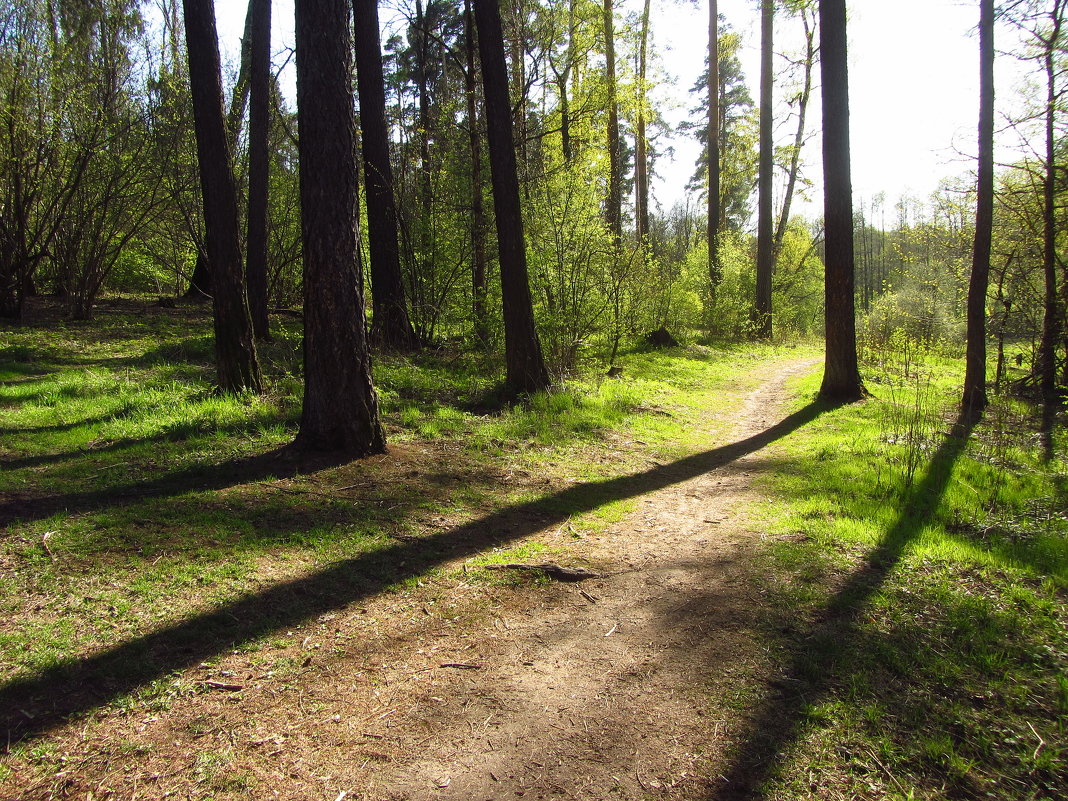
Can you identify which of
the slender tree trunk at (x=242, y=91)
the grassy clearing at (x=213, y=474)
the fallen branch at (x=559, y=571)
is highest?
the slender tree trunk at (x=242, y=91)

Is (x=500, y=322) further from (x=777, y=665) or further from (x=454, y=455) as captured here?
(x=777, y=665)

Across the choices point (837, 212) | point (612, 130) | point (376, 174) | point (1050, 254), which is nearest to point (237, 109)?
point (376, 174)

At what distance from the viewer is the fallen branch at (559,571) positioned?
4.22 m

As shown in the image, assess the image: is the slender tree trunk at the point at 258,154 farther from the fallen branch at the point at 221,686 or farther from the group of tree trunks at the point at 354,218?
the fallen branch at the point at 221,686

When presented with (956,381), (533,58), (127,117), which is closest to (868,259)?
(956,381)

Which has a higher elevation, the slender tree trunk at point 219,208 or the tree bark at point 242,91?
the tree bark at point 242,91

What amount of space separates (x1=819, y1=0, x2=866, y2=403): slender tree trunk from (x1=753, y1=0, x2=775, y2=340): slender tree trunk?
1177 cm

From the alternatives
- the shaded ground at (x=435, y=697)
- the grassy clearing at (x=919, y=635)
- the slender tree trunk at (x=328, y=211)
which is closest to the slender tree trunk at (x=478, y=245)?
the slender tree trunk at (x=328, y=211)

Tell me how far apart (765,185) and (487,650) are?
22.1 m

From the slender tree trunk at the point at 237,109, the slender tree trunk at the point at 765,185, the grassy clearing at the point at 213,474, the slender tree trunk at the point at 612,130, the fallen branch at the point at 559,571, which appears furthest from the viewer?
the slender tree trunk at the point at 765,185

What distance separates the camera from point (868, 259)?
71.3 m

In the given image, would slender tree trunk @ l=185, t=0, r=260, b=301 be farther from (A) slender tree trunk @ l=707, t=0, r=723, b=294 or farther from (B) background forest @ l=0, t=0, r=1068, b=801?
(A) slender tree trunk @ l=707, t=0, r=723, b=294

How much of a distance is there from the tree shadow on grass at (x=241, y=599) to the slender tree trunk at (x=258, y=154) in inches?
272

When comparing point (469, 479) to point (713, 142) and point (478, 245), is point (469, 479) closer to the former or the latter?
point (478, 245)
